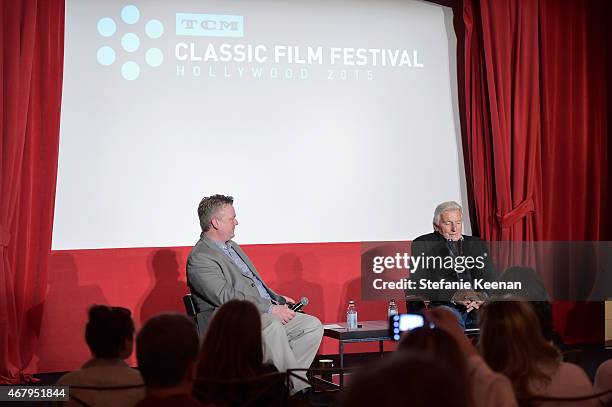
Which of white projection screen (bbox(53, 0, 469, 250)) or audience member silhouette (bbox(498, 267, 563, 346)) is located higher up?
white projection screen (bbox(53, 0, 469, 250))

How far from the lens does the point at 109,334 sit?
95.8 inches

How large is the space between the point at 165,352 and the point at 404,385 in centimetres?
97

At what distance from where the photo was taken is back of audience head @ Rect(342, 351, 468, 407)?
3.22 ft

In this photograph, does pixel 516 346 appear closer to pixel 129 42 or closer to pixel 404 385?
pixel 404 385

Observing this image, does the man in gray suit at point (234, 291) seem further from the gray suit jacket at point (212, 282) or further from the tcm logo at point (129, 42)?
the tcm logo at point (129, 42)

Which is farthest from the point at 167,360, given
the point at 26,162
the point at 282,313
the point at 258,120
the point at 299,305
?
the point at 258,120

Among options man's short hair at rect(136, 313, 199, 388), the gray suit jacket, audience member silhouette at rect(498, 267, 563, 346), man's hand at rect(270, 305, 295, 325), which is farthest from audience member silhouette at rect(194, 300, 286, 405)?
man's hand at rect(270, 305, 295, 325)

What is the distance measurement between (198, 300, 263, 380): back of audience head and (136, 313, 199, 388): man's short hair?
578 mm

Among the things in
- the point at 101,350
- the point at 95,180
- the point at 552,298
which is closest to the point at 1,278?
the point at 95,180

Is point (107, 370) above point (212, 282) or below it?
below

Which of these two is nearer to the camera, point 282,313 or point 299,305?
point 282,313

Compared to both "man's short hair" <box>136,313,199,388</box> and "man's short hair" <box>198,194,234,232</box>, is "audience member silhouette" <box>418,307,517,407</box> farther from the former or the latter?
"man's short hair" <box>198,194,234,232</box>

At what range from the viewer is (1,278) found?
16.8 feet

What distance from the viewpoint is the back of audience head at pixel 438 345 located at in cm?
160
